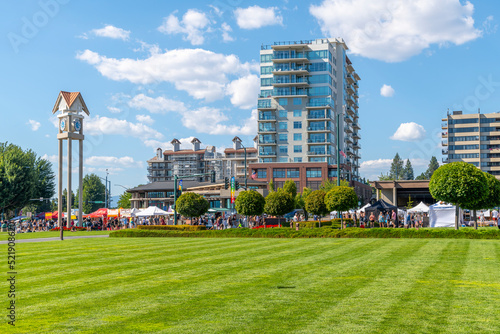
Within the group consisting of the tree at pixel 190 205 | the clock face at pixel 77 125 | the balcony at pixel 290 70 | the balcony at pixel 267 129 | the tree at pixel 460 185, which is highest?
the balcony at pixel 290 70

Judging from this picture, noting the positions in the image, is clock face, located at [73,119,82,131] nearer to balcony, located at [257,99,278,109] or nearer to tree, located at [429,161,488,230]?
tree, located at [429,161,488,230]

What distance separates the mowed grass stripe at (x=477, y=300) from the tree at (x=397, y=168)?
166 meters

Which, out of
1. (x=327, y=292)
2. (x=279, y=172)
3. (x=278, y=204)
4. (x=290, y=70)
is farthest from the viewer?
(x=290, y=70)

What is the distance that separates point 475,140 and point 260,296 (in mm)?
138508

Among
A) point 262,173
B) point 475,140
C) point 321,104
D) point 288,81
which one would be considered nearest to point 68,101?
point 262,173

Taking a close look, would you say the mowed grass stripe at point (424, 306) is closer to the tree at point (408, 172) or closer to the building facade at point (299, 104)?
the building facade at point (299, 104)

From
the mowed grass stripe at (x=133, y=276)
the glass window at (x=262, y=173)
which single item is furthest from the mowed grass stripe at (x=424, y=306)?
the glass window at (x=262, y=173)

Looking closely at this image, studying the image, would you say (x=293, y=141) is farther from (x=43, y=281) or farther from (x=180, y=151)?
(x=43, y=281)

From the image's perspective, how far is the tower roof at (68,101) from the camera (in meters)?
58.2

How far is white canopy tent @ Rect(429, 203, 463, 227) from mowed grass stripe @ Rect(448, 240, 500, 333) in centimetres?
3001

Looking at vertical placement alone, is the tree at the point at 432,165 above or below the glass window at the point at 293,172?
above

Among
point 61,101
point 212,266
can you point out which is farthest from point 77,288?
point 61,101

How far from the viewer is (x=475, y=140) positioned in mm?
135625

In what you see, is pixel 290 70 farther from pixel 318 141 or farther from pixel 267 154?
pixel 267 154
